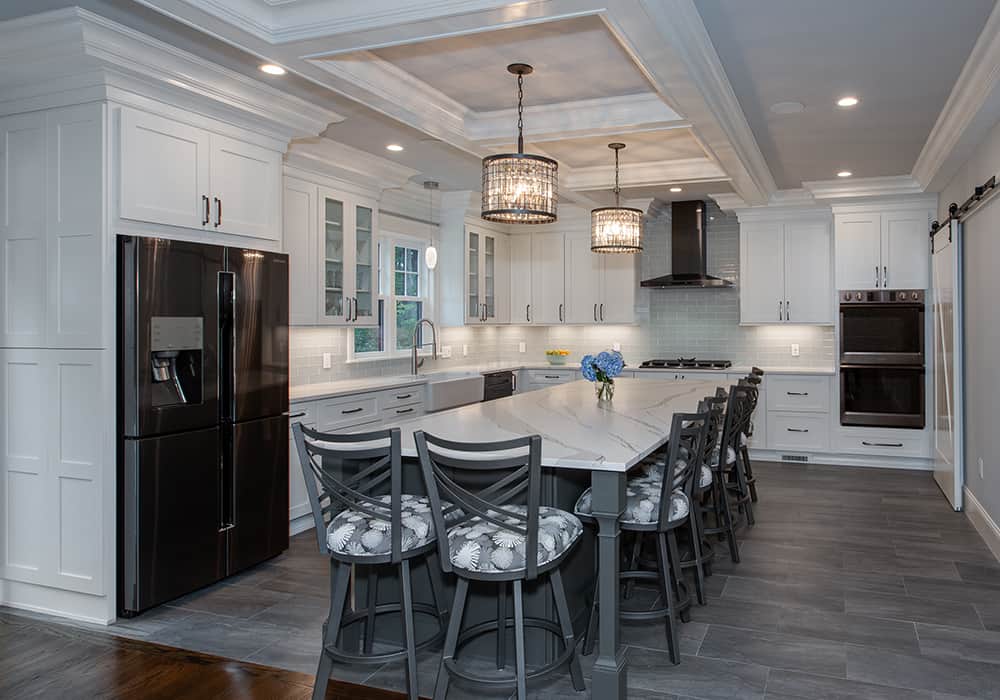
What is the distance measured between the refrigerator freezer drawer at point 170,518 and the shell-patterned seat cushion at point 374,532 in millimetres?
1287

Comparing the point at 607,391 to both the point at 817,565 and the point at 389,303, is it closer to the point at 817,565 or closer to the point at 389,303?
the point at 817,565

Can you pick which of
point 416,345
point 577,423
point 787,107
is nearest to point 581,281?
point 416,345

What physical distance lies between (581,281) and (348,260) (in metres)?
3.33

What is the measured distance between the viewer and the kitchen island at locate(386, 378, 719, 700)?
2637 millimetres

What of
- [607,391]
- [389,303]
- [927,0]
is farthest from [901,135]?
[389,303]

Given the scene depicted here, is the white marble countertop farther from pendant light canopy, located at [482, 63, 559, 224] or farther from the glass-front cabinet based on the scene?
the glass-front cabinet

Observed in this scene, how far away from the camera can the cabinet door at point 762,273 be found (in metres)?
7.54

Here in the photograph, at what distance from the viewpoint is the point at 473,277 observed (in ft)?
25.2

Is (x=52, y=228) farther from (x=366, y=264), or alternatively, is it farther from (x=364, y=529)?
(x=366, y=264)

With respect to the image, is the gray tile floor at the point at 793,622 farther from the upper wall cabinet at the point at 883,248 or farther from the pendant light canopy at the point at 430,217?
the pendant light canopy at the point at 430,217

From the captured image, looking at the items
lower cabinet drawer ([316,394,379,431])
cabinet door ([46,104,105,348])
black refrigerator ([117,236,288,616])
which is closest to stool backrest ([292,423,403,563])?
black refrigerator ([117,236,288,616])

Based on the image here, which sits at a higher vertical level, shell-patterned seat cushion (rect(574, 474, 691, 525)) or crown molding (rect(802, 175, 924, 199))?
crown molding (rect(802, 175, 924, 199))

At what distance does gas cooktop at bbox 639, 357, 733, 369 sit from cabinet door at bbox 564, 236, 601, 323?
771 mm

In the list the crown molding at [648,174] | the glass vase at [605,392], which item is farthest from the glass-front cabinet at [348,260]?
the glass vase at [605,392]
